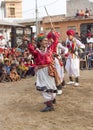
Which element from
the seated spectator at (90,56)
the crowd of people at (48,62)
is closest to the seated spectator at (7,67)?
the crowd of people at (48,62)

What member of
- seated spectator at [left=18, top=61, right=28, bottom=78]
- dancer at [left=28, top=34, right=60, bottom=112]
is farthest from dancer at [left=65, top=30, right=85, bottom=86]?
dancer at [left=28, top=34, right=60, bottom=112]

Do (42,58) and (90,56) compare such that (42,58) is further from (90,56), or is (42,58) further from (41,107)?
(90,56)

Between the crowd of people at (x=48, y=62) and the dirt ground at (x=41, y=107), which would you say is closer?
the dirt ground at (x=41, y=107)

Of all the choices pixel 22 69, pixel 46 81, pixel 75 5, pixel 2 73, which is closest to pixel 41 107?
pixel 46 81

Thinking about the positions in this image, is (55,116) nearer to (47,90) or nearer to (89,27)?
(47,90)

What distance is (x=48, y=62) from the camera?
7.87 m

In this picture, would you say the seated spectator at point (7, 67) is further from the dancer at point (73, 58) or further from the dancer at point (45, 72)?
the dancer at point (45, 72)

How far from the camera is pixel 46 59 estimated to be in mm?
7855

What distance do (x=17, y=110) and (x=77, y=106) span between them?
4.23ft

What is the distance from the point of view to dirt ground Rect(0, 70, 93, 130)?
6795 millimetres

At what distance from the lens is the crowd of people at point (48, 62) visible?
25.9 ft

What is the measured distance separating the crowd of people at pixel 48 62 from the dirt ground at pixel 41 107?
31 cm

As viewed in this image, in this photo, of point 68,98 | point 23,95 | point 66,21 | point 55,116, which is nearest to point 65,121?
point 55,116

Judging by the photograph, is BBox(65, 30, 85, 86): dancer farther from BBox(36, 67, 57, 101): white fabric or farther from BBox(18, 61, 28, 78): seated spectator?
BBox(36, 67, 57, 101): white fabric
